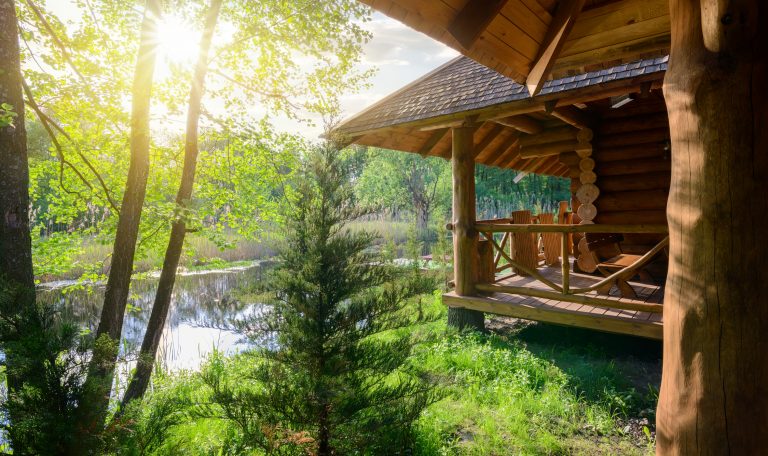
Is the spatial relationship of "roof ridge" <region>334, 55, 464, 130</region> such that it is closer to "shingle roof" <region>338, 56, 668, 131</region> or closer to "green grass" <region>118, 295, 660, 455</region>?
"shingle roof" <region>338, 56, 668, 131</region>

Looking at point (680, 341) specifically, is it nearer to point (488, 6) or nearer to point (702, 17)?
point (702, 17)

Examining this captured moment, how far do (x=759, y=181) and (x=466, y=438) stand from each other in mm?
3411

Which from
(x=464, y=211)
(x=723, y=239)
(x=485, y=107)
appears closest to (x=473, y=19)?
(x=723, y=239)

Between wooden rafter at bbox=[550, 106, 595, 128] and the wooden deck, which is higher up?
wooden rafter at bbox=[550, 106, 595, 128]

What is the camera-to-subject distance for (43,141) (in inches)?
910

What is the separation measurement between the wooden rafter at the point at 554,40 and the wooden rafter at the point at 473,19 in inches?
22.4

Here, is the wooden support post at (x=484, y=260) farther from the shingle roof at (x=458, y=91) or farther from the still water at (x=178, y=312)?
the still water at (x=178, y=312)

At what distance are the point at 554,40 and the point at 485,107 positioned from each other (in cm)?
326

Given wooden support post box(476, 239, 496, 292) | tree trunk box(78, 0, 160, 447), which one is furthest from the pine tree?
wooden support post box(476, 239, 496, 292)

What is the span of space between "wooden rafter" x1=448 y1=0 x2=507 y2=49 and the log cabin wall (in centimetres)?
617

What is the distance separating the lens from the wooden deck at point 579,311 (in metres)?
5.04

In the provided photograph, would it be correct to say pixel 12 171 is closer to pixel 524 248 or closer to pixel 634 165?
pixel 524 248

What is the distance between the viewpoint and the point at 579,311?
562cm

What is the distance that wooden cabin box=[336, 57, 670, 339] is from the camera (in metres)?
5.36
